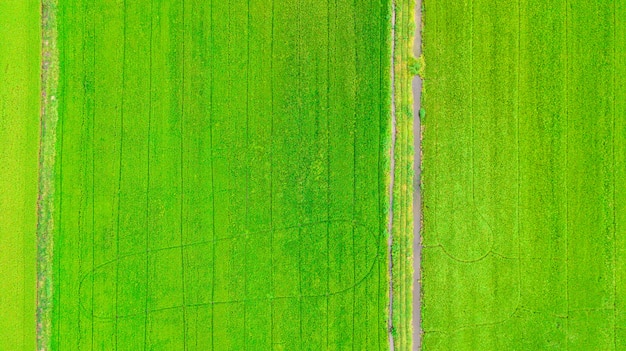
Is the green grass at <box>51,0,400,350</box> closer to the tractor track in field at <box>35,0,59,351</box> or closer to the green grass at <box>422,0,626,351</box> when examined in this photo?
the tractor track in field at <box>35,0,59,351</box>

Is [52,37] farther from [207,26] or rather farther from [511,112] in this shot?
[511,112]

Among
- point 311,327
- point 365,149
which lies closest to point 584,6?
point 365,149

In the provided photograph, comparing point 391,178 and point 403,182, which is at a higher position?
point 391,178

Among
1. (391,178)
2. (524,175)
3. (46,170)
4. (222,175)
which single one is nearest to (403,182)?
(391,178)

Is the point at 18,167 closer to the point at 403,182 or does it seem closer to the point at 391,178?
the point at 391,178

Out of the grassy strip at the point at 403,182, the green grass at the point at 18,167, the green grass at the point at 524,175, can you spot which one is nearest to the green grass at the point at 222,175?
the grassy strip at the point at 403,182

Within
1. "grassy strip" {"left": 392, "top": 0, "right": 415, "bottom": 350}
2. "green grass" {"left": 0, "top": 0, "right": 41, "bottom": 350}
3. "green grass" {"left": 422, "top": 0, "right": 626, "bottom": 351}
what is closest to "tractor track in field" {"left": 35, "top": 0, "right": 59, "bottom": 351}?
"green grass" {"left": 0, "top": 0, "right": 41, "bottom": 350}

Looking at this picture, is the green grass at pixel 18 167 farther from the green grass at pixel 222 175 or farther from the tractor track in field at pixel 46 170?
the green grass at pixel 222 175

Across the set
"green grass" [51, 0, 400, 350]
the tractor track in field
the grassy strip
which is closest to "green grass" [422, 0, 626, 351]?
the grassy strip
